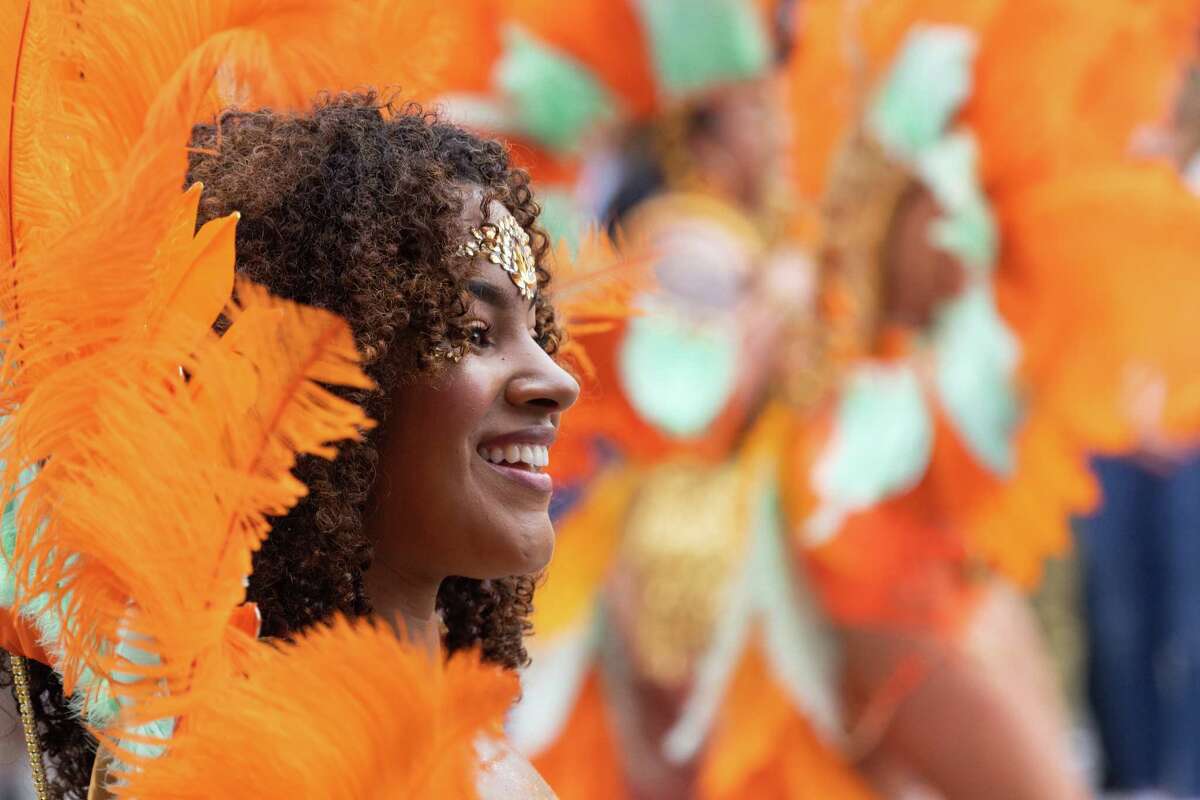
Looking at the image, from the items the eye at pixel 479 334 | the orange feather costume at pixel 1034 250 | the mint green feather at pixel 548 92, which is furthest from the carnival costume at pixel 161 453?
the orange feather costume at pixel 1034 250

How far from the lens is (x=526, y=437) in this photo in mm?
1455

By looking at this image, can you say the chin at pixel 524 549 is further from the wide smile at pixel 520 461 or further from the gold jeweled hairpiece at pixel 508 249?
the gold jeweled hairpiece at pixel 508 249

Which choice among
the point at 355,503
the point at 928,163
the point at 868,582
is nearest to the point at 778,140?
the point at 928,163

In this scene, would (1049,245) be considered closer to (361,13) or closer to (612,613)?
(612,613)

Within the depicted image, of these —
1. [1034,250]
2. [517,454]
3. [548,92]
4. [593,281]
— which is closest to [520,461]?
[517,454]

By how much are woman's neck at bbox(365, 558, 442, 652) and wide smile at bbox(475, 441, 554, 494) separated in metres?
0.11

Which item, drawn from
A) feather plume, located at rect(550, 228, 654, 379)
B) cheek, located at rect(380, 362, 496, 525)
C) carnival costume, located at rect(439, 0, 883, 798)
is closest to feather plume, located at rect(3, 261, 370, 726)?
cheek, located at rect(380, 362, 496, 525)

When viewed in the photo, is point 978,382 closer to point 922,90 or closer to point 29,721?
point 922,90

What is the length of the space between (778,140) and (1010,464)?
861 mm

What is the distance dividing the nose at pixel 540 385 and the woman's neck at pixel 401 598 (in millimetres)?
159

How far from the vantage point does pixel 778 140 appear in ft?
13.7

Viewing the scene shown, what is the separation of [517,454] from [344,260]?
20cm

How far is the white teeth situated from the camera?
1.45m

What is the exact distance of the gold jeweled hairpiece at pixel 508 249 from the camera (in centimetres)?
146
